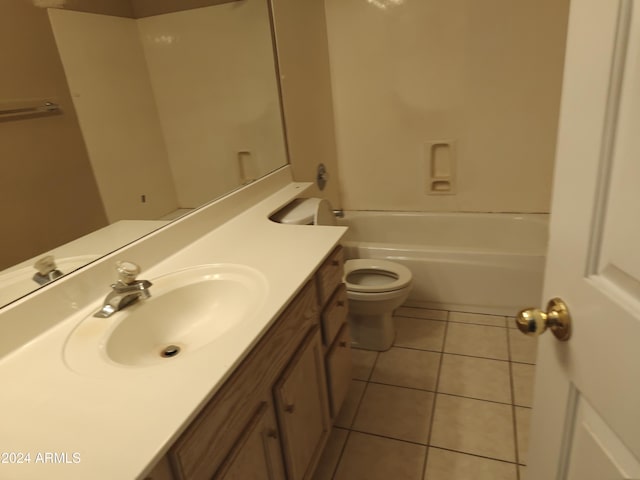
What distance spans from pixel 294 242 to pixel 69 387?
0.78m

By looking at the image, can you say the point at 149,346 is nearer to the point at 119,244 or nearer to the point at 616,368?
the point at 119,244

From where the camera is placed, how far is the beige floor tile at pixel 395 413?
5.33 ft

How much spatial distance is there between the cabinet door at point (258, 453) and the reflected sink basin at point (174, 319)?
0.23 meters

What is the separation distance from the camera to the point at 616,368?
0.49m

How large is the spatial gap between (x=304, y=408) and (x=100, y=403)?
2.13 feet

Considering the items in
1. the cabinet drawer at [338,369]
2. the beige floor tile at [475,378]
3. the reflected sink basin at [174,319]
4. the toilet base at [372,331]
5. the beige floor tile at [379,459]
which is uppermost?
the reflected sink basin at [174,319]

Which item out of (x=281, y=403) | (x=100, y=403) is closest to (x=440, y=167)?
(x=281, y=403)

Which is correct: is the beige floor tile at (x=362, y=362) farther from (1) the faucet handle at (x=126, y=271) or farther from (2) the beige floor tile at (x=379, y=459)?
(1) the faucet handle at (x=126, y=271)

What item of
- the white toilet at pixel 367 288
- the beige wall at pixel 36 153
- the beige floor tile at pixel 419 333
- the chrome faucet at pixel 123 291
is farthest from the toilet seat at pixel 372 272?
the beige wall at pixel 36 153

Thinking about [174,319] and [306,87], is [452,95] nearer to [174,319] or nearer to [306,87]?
[306,87]

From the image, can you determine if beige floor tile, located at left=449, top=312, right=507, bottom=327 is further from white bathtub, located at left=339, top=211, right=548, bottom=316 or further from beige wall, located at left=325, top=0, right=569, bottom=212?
beige wall, located at left=325, top=0, right=569, bottom=212

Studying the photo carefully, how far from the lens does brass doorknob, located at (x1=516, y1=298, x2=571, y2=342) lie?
1.97 feet

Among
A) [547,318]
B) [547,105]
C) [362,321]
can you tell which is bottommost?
[362,321]

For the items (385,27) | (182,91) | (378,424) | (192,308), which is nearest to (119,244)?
(192,308)
